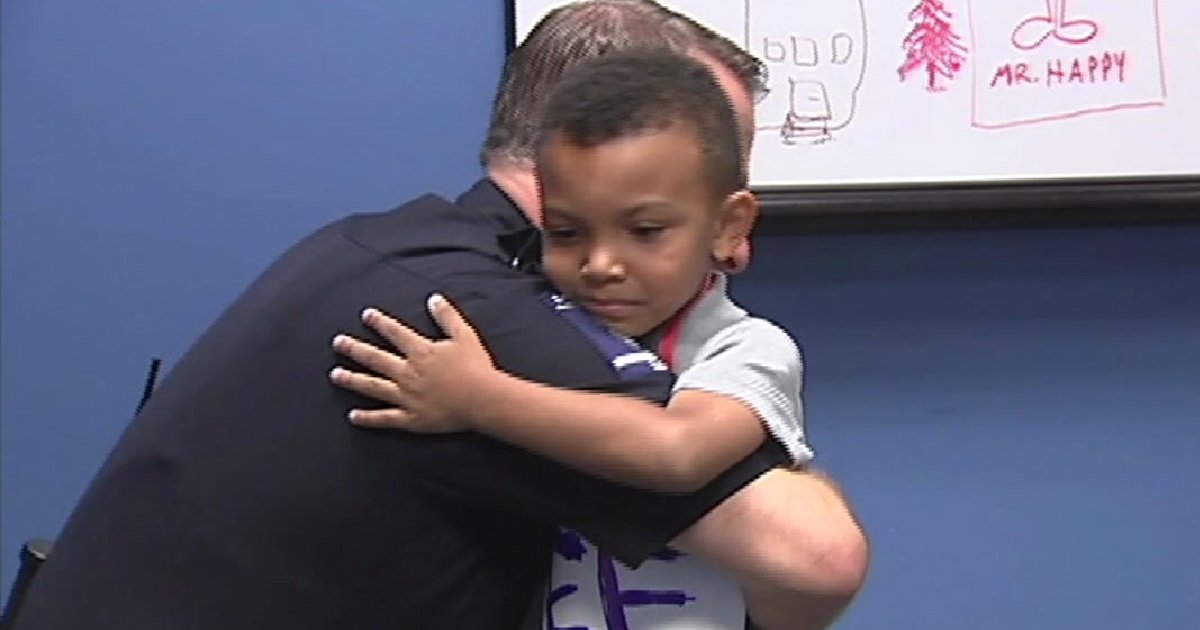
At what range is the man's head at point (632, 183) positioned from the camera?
87cm

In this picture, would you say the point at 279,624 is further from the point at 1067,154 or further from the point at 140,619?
the point at 1067,154

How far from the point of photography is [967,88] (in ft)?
4.68

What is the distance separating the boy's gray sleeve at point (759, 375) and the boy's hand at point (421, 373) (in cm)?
12

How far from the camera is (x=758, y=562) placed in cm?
83

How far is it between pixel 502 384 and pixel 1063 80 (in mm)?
850

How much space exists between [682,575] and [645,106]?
0.27 meters

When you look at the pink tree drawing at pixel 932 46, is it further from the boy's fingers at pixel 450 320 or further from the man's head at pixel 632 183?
the boy's fingers at pixel 450 320

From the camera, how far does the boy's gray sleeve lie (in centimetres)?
84

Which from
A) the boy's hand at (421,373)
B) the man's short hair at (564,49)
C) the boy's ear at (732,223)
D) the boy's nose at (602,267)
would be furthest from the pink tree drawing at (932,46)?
the boy's hand at (421,373)

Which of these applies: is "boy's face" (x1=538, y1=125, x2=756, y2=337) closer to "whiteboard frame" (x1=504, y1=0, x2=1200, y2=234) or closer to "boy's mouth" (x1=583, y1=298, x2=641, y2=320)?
"boy's mouth" (x1=583, y1=298, x2=641, y2=320)

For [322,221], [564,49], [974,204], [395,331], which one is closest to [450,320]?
[395,331]

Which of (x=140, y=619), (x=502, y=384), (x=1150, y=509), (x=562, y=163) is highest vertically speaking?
(x=562, y=163)

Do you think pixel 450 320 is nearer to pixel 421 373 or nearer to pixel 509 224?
pixel 421 373

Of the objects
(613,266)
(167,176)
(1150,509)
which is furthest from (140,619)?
(1150,509)
